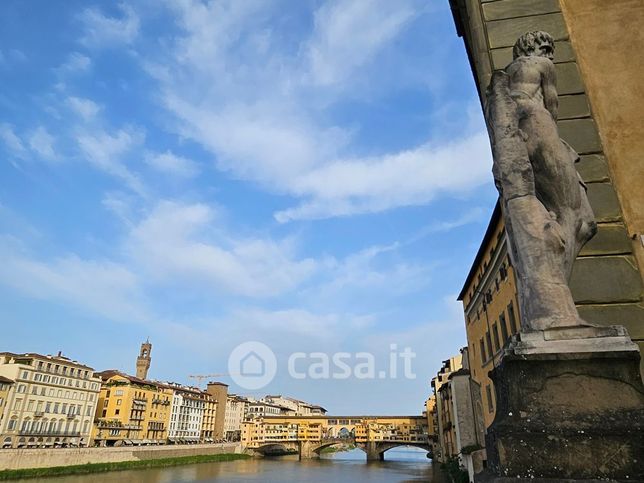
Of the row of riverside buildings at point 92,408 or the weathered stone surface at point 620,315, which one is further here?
the row of riverside buildings at point 92,408

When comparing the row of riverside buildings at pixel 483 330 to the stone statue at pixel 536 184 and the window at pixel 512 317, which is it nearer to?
the window at pixel 512 317

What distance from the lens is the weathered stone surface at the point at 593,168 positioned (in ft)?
13.8

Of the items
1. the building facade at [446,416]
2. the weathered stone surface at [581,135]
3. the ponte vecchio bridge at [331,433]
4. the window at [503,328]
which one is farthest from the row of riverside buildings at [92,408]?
the weathered stone surface at [581,135]

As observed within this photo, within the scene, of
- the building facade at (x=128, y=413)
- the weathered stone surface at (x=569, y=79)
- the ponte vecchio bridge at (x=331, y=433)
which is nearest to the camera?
the weathered stone surface at (x=569, y=79)

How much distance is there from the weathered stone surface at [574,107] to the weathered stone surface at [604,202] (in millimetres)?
836

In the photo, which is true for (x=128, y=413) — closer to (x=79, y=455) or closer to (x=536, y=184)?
(x=79, y=455)

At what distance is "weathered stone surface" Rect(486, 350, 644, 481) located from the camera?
1.99 m

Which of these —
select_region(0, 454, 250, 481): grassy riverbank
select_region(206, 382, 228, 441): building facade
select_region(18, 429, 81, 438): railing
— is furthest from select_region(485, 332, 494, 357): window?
select_region(206, 382, 228, 441): building facade

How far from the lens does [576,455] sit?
2010 mm

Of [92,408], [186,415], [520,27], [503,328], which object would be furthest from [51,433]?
[520,27]

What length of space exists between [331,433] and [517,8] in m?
90.4

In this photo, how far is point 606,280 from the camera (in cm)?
377

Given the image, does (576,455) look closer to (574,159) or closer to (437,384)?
(574,159)

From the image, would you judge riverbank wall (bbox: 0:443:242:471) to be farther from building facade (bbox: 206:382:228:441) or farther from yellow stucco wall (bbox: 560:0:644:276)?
yellow stucco wall (bbox: 560:0:644:276)
